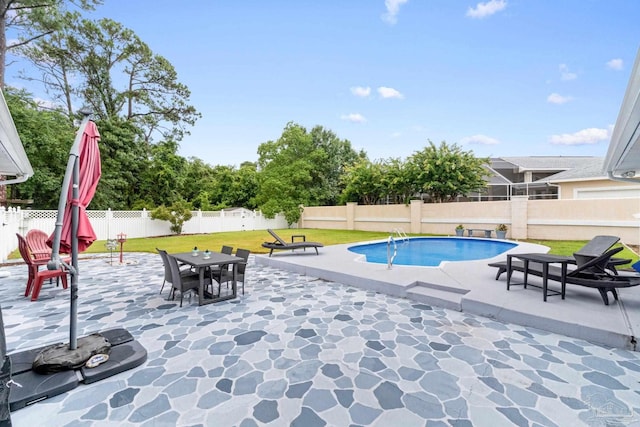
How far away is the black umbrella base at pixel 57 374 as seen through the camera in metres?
2.40

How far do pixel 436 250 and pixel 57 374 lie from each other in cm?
1166

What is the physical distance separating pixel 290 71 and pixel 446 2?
8.40 meters

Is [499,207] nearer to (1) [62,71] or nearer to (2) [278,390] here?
(2) [278,390]

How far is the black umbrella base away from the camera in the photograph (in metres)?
2.40

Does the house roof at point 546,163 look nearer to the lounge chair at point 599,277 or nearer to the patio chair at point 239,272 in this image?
the lounge chair at point 599,277

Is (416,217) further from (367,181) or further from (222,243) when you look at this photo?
(222,243)

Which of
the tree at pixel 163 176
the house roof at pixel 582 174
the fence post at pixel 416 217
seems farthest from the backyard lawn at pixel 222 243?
the tree at pixel 163 176

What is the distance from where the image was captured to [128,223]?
16406mm

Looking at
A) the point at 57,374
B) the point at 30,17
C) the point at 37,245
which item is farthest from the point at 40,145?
the point at 57,374

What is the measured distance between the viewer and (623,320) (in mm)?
3672

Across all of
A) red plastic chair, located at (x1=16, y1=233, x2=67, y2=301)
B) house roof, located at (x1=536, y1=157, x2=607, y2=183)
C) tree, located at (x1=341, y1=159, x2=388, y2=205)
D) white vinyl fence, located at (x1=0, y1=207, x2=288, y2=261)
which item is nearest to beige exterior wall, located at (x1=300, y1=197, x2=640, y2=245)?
tree, located at (x1=341, y1=159, x2=388, y2=205)

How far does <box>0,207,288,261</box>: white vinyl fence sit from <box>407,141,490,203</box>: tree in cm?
1198

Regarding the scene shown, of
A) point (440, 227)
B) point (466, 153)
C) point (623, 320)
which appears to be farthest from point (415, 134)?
point (623, 320)

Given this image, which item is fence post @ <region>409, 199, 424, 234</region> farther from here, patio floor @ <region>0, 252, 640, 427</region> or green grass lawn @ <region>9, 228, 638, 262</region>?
patio floor @ <region>0, 252, 640, 427</region>
